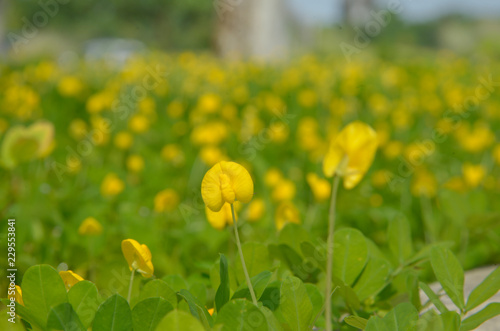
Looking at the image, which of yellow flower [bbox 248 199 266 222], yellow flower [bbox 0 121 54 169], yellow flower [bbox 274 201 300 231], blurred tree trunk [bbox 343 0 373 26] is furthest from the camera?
blurred tree trunk [bbox 343 0 373 26]

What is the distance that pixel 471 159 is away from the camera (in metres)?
3.02

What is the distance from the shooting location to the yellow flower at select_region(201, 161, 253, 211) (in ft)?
2.56

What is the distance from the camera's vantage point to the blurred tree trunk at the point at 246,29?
28.9ft

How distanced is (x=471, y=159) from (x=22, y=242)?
7.43ft

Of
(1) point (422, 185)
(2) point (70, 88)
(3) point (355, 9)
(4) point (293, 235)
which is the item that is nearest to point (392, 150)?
(1) point (422, 185)

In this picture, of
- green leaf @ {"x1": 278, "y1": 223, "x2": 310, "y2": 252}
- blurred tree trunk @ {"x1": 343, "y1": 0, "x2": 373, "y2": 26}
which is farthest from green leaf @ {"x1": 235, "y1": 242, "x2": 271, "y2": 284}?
blurred tree trunk @ {"x1": 343, "y1": 0, "x2": 373, "y2": 26}

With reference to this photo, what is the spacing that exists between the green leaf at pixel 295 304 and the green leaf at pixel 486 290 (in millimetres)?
248

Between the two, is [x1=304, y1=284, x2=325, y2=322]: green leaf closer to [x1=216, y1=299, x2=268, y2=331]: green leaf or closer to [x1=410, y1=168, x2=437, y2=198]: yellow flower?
[x1=216, y1=299, x2=268, y2=331]: green leaf

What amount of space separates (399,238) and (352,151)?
0.32m

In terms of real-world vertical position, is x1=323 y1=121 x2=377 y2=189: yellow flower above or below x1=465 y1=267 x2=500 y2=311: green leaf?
above

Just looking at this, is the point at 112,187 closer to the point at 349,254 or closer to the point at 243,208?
the point at 243,208

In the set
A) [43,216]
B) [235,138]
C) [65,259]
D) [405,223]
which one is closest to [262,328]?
[405,223]

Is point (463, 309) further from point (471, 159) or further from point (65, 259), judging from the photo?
point (471, 159)

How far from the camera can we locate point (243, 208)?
192cm
